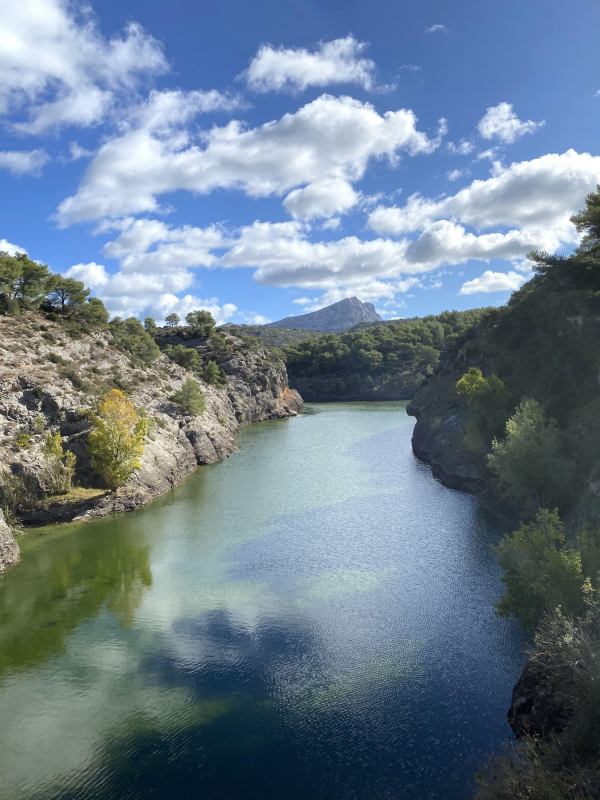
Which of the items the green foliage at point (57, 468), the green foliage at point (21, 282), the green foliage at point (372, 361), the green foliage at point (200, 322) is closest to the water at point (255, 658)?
the green foliage at point (57, 468)

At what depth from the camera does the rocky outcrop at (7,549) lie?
37312 millimetres

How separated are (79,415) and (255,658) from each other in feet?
118

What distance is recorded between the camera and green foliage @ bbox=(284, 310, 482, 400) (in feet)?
563

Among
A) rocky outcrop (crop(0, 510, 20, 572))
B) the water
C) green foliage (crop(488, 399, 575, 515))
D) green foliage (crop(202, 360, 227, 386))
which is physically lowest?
the water

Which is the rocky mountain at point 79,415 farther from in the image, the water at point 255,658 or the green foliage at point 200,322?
the green foliage at point 200,322

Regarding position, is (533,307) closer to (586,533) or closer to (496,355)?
(496,355)

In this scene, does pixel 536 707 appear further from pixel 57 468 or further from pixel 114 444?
pixel 57 468

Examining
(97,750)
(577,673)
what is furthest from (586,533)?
(97,750)

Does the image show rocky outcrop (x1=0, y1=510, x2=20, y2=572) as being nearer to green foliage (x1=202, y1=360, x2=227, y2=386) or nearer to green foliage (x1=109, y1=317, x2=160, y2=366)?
green foliage (x1=109, y1=317, x2=160, y2=366)

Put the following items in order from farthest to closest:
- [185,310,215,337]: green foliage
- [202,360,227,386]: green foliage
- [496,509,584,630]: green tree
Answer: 1. [185,310,215,337]: green foliage
2. [202,360,227,386]: green foliage
3. [496,509,584,630]: green tree

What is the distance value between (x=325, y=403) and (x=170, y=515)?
124 meters

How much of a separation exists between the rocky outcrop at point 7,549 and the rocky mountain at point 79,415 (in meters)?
0.07

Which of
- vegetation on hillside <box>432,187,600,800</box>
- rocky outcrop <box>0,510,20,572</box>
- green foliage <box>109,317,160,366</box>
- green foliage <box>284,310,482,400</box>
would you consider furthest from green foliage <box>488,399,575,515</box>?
green foliage <box>284,310,482,400</box>

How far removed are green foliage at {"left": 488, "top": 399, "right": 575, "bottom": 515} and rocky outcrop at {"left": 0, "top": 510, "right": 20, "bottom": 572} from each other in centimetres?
3464
